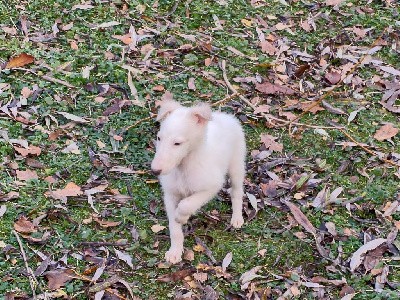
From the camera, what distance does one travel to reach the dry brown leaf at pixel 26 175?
598 centimetres

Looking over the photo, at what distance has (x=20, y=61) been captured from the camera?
732 cm

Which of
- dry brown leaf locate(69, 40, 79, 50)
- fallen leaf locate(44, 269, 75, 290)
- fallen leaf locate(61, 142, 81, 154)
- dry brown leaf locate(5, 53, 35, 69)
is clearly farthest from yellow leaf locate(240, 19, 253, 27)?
fallen leaf locate(44, 269, 75, 290)

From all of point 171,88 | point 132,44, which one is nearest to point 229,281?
point 171,88

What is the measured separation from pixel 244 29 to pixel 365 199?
3.14 m

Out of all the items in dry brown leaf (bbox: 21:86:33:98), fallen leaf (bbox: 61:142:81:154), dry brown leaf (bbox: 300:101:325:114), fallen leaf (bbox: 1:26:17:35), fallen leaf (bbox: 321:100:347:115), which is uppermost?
fallen leaf (bbox: 1:26:17:35)

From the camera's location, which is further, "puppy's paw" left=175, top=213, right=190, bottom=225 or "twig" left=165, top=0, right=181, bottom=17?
"twig" left=165, top=0, right=181, bottom=17

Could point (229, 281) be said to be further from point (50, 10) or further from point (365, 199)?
point (50, 10)

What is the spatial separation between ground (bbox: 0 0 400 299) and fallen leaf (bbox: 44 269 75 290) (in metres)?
0.01

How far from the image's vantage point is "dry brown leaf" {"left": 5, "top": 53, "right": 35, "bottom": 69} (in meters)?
7.27

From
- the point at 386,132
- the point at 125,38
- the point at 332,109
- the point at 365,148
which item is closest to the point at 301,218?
the point at 365,148

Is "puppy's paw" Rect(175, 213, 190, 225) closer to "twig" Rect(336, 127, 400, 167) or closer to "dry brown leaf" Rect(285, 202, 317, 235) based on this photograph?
"dry brown leaf" Rect(285, 202, 317, 235)

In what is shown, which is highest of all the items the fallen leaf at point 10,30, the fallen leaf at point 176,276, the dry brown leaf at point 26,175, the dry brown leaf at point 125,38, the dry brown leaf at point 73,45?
the fallen leaf at point 10,30

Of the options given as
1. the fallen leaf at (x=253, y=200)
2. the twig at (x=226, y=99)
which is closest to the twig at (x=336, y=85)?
the twig at (x=226, y=99)

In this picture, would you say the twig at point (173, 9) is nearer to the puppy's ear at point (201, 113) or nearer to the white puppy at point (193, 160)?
the white puppy at point (193, 160)
